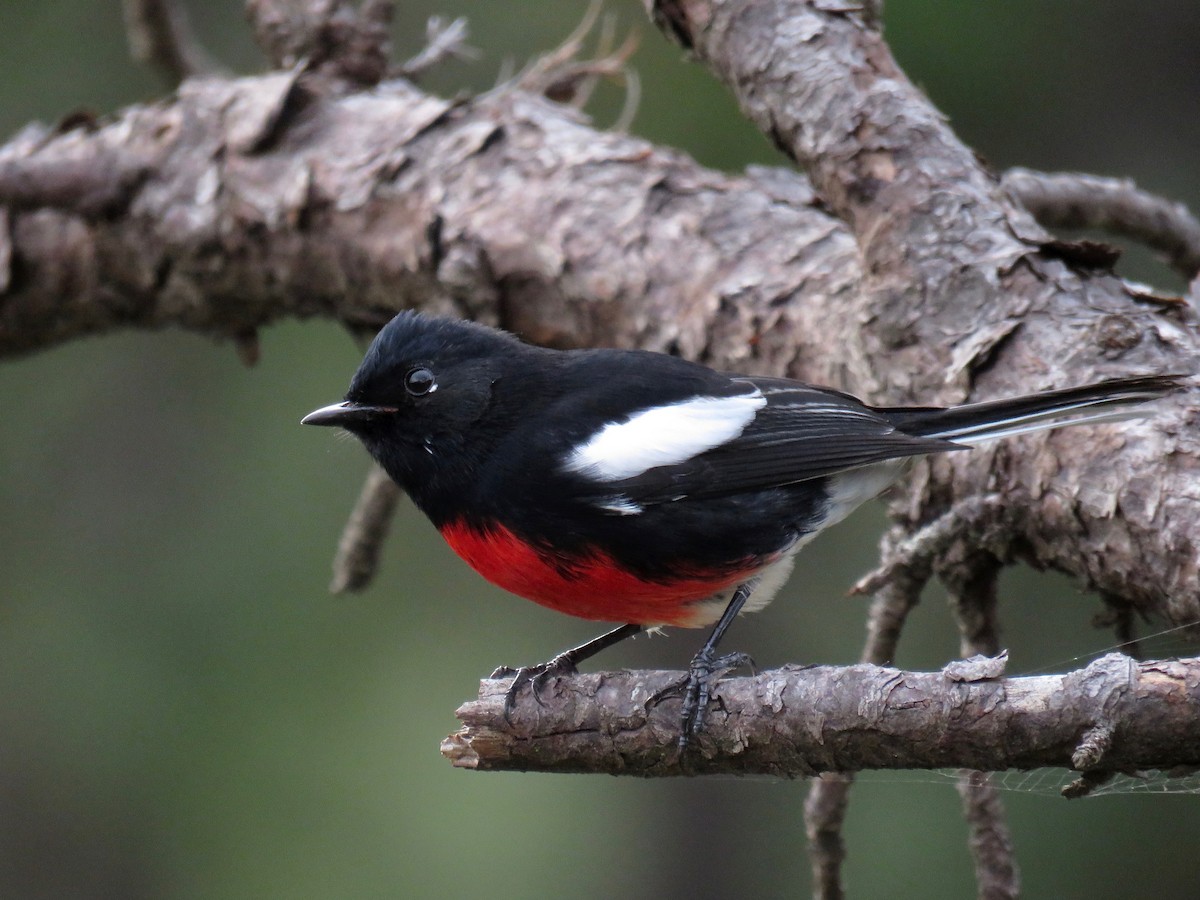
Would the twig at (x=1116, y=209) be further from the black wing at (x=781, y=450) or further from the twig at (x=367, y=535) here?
the twig at (x=367, y=535)

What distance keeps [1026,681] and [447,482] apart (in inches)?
66.3

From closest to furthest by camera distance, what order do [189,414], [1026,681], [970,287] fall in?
[1026,681], [970,287], [189,414]

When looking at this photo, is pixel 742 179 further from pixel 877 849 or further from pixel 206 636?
pixel 206 636

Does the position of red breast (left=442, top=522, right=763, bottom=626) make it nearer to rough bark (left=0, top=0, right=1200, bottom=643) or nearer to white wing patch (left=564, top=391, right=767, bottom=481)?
white wing patch (left=564, top=391, right=767, bottom=481)

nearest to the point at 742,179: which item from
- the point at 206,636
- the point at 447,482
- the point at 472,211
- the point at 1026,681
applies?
the point at 472,211

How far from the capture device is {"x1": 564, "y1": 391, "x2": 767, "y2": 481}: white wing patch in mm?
3123

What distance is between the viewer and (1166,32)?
5906 millimetres

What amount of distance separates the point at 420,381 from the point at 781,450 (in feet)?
3.15

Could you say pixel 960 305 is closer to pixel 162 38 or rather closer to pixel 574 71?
pixel 574 71

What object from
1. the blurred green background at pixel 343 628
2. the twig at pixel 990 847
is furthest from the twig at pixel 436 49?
the twig at pixel 990 847

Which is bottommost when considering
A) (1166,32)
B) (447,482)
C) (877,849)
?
(877,849)

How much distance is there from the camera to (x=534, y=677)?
103 inches

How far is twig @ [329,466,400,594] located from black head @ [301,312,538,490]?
0.71 metres

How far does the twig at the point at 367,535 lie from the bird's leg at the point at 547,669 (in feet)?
3.19
